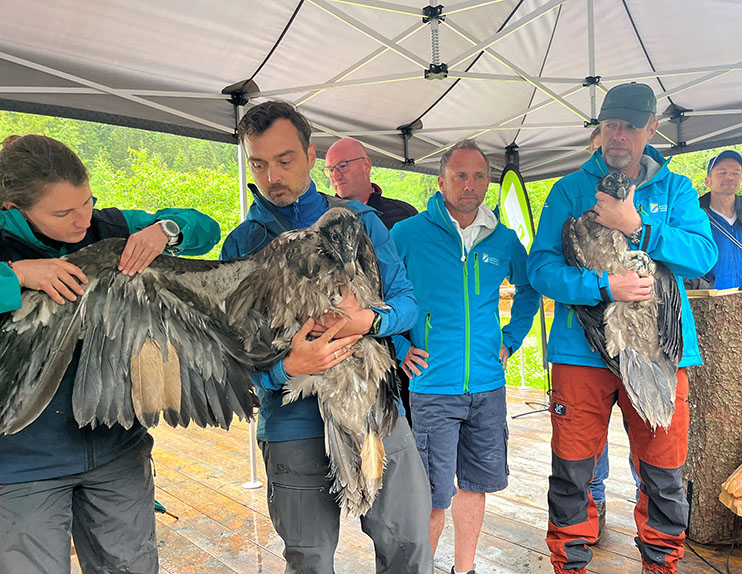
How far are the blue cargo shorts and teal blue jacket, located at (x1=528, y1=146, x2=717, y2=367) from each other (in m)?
0.45

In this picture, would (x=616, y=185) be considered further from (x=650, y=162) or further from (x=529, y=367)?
(x=529, y=367)

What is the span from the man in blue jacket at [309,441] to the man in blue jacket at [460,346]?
76 centimetres

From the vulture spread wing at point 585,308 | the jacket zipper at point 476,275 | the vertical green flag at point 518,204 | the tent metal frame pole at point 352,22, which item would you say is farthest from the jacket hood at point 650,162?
the vertical green flag at point 518,204

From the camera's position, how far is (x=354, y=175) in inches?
139

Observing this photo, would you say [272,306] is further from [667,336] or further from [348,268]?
[667,336]

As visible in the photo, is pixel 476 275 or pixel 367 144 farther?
pixel 367 144

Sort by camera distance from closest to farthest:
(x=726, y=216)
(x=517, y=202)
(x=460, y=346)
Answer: (x=460, y=346) < (x=726, y=216) < (x=517, y=202)

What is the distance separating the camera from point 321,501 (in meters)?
1.74

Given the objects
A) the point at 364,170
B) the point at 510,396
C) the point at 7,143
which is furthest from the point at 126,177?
the point at 7,143

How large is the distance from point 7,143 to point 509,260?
225 cm

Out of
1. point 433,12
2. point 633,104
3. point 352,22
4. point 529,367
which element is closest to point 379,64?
point 352,22

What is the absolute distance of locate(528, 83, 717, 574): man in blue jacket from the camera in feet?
7.72

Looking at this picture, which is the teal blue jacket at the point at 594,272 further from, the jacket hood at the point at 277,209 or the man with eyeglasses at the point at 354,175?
the man with eyeglasses at the point at 354,175

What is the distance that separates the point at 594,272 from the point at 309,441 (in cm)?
146
